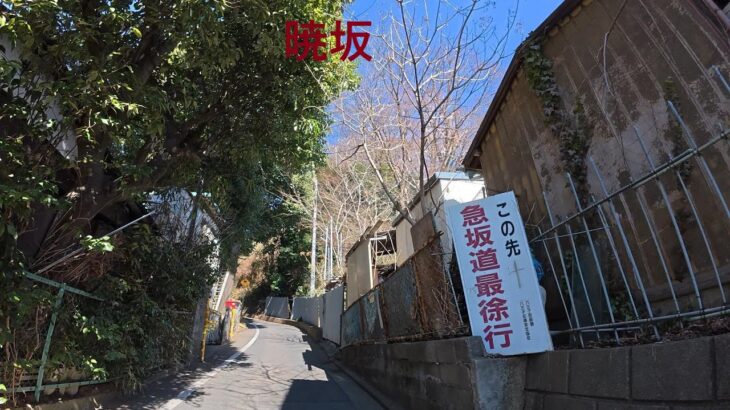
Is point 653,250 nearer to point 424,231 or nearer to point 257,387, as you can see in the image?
point 424,231

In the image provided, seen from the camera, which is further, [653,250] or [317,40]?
[317,40]

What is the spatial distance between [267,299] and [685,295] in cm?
3675

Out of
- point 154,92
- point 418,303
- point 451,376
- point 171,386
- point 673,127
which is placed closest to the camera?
point 673,127

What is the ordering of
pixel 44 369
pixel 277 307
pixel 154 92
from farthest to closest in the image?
1. pixel 277 307
2. pixel 44 369
3. pixel 154 92

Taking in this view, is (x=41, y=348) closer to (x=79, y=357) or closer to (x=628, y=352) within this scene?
(x=79, y=357)

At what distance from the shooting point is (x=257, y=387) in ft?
30.9

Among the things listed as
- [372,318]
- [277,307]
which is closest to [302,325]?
[277,307]

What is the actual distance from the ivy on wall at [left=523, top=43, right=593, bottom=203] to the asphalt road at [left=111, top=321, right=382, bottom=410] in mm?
4941

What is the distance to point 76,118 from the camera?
506 centimetres

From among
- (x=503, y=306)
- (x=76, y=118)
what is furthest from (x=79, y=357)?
(x=503, y=306)

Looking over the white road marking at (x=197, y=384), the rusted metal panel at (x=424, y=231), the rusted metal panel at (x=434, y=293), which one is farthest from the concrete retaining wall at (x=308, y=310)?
the rusted metal panel at (x=434, y=293)

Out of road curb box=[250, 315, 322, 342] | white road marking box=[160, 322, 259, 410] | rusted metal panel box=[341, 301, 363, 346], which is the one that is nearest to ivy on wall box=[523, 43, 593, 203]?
white road marking box=[160, 322, 259, 410]

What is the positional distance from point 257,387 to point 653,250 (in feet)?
25.0

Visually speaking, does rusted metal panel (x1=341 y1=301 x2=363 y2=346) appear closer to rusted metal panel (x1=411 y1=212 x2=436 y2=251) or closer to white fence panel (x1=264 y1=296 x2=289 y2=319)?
rusted metal panel (x1=411 y1=212 x2=436 y2=251)
